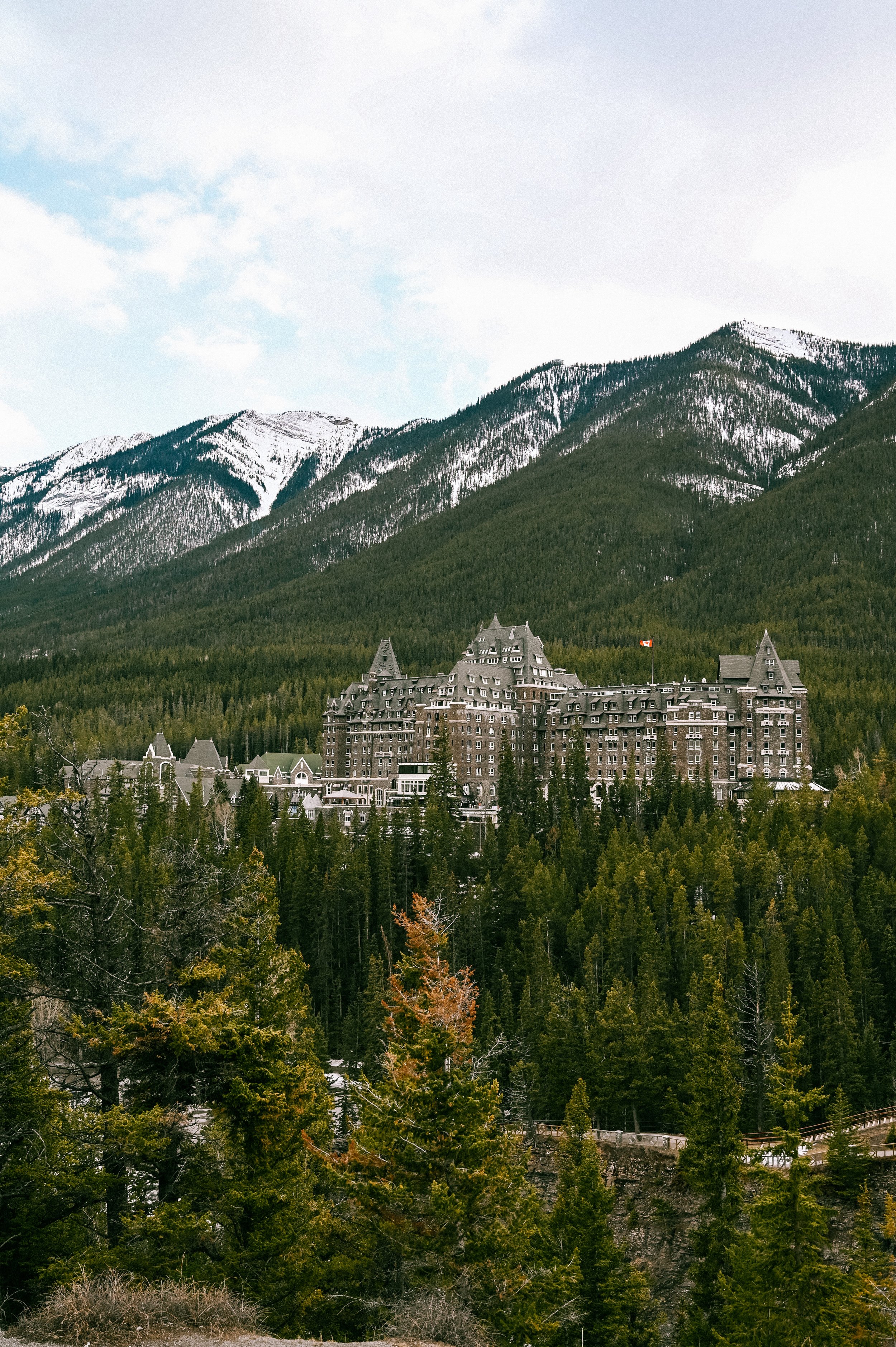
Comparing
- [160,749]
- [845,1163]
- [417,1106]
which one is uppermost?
[160,749]

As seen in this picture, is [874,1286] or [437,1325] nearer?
[437,1325]

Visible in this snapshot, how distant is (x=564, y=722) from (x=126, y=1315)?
123 metres

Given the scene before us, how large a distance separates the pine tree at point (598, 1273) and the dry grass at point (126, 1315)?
2067 cm

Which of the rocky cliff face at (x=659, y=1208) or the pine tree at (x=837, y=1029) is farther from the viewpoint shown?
the pine tree at (x=837, y=1029)

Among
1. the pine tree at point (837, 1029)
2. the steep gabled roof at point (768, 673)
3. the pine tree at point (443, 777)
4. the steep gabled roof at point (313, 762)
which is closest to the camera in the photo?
the pine tree at point (837, 1029)

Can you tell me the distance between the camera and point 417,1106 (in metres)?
26.7

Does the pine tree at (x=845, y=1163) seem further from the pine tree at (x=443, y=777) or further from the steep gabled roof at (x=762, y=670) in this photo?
the steep gabled roof at (x=762, y=670)

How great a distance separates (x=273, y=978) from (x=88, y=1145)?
12.1 meters

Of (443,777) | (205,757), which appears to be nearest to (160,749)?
(205,757)

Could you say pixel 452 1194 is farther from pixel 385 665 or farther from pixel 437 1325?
pixel 385 665

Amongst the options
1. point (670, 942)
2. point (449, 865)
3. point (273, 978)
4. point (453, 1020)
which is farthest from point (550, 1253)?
point (449, 865)

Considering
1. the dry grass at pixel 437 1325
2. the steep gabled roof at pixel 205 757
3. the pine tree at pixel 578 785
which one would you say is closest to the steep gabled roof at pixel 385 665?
the steep gabled roof at pixel 205 757

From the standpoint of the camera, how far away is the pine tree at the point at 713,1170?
4591 cm

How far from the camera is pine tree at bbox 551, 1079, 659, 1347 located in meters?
39.2
